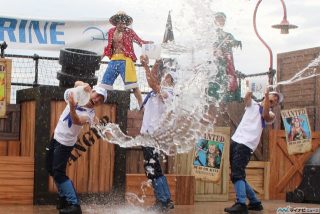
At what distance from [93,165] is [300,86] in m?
6.35

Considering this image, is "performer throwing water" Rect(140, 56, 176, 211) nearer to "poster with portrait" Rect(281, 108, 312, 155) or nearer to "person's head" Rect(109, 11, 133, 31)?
"person's head" Rect(109, 11, 133, 31)

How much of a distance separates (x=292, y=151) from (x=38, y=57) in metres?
5.04

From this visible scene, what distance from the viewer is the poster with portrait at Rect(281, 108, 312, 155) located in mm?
13828

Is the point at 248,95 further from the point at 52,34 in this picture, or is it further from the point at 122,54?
the point at 52,34

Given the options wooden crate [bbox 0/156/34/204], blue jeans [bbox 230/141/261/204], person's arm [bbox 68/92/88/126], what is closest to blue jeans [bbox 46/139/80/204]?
person's arm [bbox 68/92/88/126]

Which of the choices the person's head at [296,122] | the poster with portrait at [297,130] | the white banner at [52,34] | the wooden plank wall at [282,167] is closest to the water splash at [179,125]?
the wooden plank wall at [282,167]

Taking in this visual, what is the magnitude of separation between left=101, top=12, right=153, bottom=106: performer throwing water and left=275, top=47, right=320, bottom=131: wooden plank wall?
194 inches

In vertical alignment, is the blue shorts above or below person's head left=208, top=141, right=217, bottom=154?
above

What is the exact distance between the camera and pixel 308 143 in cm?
1396

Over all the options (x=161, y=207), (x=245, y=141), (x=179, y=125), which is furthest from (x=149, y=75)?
(x=161, y=207)

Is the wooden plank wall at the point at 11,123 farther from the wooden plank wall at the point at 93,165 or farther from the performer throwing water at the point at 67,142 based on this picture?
the performer throwing water at the point at 67,142

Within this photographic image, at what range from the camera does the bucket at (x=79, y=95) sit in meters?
8.62

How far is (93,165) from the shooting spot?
1076cm

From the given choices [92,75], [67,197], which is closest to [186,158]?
[92,75]
